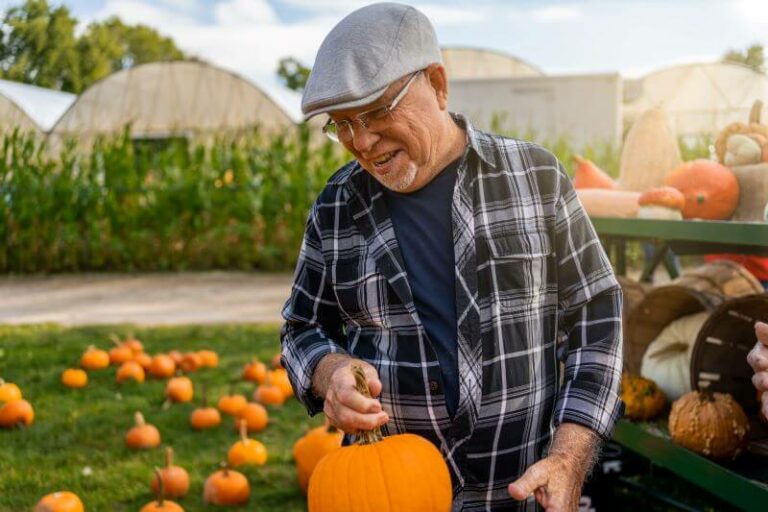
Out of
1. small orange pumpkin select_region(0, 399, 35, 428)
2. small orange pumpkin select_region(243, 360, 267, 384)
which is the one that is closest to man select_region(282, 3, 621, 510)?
small orange pumpkin select_region(0, 399, 35, 428)

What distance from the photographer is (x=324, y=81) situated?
5.32 feet

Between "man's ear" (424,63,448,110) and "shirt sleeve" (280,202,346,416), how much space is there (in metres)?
0.39

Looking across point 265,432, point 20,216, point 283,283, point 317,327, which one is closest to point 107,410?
point 265,432

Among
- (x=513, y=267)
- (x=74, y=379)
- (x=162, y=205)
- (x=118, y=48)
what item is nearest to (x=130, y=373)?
(x=74, y=379)

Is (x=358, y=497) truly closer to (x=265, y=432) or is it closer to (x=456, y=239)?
(x=456, y=239)

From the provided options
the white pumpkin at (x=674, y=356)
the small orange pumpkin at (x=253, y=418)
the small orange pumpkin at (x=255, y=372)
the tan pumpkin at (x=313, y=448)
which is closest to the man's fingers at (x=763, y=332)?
the white pumpkin at (x=674, y=356)

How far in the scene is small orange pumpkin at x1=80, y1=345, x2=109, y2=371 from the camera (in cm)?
548

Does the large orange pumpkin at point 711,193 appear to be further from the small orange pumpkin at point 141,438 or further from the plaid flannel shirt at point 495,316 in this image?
the small orange pumpkin at point 141,438

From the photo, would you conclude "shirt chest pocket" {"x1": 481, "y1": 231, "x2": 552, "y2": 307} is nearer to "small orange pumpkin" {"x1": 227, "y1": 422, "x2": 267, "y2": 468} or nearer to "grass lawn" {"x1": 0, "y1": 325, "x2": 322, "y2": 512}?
"grass lawn" {"x1": 0, "y1": 325, "x2": 322, "y2": 512}

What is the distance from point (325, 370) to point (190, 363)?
3.84 m

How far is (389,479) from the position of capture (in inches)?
67.4

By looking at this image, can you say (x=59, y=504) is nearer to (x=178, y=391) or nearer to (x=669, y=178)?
(x=178, y=391)

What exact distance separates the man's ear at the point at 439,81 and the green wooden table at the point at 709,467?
4.28 ft

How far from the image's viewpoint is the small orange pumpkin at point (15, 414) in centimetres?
438
